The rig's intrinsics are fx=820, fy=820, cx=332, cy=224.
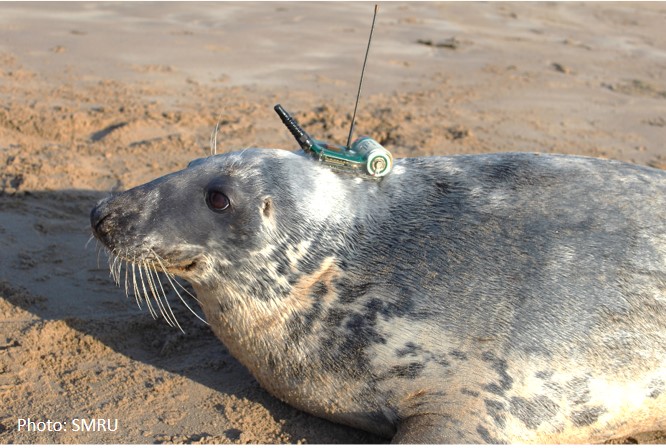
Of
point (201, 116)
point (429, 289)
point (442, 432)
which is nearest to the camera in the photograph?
point (442, 432)

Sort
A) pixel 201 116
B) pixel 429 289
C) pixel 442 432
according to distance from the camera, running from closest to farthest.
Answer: pixel 442 432, pixel 429 289, pixel 201 116

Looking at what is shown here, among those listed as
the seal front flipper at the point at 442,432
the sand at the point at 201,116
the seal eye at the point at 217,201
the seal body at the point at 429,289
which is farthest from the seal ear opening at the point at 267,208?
the seal front flipper at the point at 442,432

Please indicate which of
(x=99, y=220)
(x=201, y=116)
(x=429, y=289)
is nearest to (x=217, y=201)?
(x=99, y=220)

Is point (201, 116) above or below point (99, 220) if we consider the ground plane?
below

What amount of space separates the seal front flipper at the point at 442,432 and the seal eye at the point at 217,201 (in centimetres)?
107

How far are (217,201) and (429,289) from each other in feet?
2.87

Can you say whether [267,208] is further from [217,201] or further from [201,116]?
[201,116]

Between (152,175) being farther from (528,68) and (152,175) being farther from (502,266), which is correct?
(528,68)

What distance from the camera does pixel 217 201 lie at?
3131 millimetres

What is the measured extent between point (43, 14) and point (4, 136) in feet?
12.7

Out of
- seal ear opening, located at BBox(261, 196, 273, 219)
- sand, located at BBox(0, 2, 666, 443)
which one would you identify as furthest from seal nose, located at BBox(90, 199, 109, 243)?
seal ear opening, located at BBox(261, 196, 273, 219)

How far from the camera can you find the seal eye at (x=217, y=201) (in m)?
3.13

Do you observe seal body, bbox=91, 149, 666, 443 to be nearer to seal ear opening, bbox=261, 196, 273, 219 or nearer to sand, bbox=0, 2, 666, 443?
seal ear opening, bbox=261, 196, 273, 219

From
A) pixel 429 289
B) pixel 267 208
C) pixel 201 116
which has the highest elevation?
pixel 267 208
